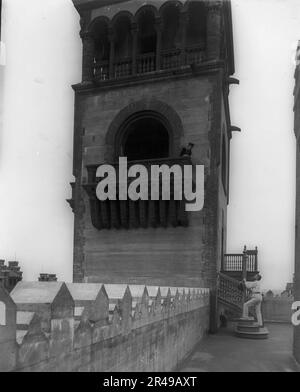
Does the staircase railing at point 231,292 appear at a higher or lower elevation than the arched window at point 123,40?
lower

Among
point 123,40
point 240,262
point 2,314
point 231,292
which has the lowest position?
point 231,292

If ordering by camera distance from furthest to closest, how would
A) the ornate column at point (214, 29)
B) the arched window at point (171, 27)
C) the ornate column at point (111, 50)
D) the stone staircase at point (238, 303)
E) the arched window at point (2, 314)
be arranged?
the ornate column at point (111, 50) → the arched window at point (171, 27) → the ornate column at point (214, 29) → the stone staircase at point (238, 303) → the arched window at point (2, 314)

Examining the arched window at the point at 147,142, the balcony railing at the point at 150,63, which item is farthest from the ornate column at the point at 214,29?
the arched window at the point at 147,142

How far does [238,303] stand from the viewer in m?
21.7

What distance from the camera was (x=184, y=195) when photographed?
68.9ft

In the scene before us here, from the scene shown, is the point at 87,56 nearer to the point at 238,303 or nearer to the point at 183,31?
the point at 183,31

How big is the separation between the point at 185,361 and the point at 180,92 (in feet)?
43.1

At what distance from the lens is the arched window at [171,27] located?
23094mm

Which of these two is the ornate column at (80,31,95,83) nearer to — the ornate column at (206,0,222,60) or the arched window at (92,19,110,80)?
the arched window at (92,19,110,80)

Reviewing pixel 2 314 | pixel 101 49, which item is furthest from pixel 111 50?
pixel 2 314

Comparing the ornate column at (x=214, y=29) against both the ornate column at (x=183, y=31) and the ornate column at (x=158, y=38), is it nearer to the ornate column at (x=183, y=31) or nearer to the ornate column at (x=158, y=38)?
the ornate column at (x=183, y=31)

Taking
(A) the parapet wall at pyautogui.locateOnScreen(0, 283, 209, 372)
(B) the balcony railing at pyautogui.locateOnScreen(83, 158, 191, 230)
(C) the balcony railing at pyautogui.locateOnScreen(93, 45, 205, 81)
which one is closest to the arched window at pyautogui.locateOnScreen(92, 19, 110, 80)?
(C) the balcony railing at pyautogui.locateOnScreen(93, 45, 205, 81)

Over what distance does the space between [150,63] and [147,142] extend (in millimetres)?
4289

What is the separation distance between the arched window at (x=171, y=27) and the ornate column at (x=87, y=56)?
12.9 feet
